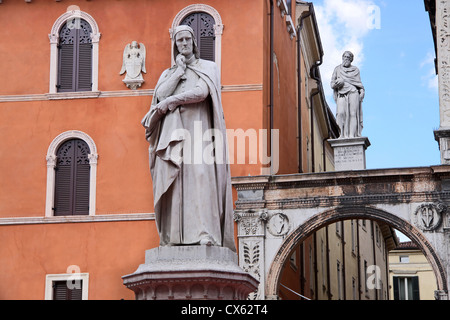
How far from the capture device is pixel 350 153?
74.2 feet

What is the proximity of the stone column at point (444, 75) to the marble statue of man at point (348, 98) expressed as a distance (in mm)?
1933

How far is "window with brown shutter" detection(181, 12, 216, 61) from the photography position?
23703 millimetres

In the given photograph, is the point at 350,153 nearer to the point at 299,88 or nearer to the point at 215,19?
the point at 215,19

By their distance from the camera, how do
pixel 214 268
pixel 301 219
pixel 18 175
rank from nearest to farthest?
pixel 214 268 → pixel 301 219 → pixel 18 175

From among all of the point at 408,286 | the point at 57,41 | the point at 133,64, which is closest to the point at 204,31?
the point at 133,64

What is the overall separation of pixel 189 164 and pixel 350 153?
47.3 feet

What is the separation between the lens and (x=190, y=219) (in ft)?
27.8

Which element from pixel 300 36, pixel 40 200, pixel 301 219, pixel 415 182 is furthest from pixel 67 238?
pixel 300 36

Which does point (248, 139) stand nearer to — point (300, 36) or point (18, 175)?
point (18, 175)

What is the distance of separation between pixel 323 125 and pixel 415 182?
1876cm

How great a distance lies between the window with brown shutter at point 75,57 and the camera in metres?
24.2

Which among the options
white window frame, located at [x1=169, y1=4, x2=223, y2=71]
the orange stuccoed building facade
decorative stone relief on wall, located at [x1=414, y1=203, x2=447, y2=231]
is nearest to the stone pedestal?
the orange stuccoed building facade

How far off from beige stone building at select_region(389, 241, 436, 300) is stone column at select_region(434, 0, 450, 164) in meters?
37.3

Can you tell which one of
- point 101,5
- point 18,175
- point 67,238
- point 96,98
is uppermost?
point 101,5
